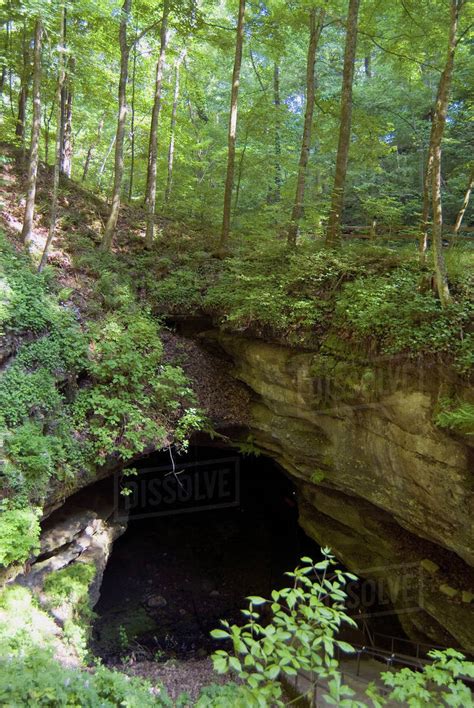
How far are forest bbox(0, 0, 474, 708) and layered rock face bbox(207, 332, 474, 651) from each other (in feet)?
0.15

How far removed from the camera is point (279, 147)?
17062mm

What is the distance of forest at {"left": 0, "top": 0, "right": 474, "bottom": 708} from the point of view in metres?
6.35

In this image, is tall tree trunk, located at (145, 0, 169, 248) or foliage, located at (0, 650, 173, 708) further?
tall tree trunk, located at (145, 0, 169, 248)

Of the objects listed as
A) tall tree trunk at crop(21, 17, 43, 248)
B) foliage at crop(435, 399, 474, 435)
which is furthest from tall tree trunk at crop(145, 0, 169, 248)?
foliage at crop(435, 399, 474, 435)

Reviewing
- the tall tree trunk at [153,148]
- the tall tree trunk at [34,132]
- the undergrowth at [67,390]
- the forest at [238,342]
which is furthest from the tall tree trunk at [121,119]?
the tall tree trunk at [34,132]

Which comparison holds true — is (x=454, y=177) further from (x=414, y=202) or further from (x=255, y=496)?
(x=255, y=496)

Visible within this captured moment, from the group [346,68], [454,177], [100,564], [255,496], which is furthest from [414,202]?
[100,564]

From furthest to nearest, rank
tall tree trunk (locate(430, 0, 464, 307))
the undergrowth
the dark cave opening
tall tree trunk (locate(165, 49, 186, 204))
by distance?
tall tree trunk (locate(165, 49, 186, 204)) < the dark cave opening < tall tree trunk (locate(430, 0, 464, 307)) < the undergrowth

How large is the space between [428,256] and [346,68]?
16.6 feet

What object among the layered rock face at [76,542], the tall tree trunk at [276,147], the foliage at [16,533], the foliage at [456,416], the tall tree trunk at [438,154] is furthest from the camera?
the tall tree trunk at [276,147]

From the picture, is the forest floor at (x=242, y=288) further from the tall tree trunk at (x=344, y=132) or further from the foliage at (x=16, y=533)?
the foliage at (x=16, y=533)

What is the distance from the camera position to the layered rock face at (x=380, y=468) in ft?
23.8

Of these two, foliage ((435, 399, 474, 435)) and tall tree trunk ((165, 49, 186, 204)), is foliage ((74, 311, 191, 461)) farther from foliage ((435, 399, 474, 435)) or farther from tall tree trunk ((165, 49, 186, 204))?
tall tree trunk ((165, 49, 186, 204))

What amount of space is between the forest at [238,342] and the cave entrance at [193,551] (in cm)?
65
